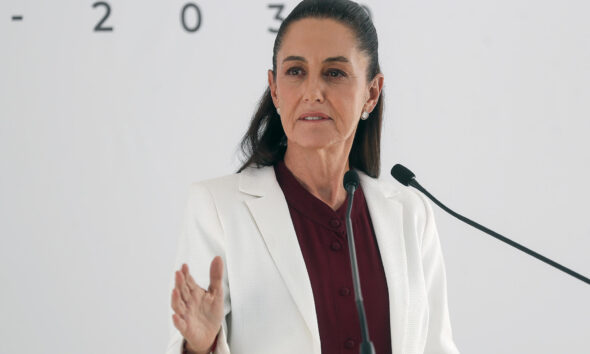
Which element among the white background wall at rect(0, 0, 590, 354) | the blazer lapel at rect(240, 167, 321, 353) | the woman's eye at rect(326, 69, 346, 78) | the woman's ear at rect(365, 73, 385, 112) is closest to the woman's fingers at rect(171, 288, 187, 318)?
the blazer lapel at rect(240, 167, 321, 353)

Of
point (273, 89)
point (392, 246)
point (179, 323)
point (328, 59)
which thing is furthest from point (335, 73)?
point (179, 323)

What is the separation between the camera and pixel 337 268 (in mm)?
1620

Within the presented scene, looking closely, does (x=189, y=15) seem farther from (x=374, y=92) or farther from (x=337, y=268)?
→ (x=337, y=268)

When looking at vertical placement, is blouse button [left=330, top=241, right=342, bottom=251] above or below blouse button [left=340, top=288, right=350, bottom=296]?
above

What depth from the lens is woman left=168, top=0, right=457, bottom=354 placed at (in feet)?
5.02

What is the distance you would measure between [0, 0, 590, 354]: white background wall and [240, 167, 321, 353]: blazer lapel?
49.6 inches

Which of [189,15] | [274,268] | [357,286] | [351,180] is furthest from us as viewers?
[189,15]

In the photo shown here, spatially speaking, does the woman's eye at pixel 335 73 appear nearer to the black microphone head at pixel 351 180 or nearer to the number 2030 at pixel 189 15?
the black microphone head at pixel 351 180

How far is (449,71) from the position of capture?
118 inches

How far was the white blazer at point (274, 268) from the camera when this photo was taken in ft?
4.99

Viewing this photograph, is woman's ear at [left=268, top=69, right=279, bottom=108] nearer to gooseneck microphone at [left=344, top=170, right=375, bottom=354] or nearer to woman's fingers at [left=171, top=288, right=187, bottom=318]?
gooseneck microphone at [left=344, top=170, right=375, bottom=354]

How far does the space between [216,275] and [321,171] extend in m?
0.48

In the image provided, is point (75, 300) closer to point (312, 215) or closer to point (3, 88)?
point (3, 88)

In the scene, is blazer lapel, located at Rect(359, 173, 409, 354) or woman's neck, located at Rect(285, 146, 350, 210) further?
woman's neck, located at Rect(285, 146, 350, 210)
